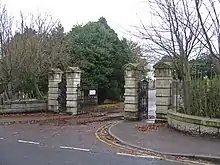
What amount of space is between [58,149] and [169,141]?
11.1 ft

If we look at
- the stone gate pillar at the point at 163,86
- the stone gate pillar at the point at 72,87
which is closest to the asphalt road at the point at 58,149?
the stone gate pillar at the point at 163,86

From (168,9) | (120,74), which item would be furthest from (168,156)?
→ (120,74)

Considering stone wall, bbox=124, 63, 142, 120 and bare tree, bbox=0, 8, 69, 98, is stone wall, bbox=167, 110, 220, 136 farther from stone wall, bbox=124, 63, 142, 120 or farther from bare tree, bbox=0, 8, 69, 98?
bare tree, bbox=0, 8, 69, 98

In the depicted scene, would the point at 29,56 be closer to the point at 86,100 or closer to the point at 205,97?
the point at 86,100

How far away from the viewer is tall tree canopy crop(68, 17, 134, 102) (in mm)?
28969

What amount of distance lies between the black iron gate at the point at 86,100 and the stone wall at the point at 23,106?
2704mm

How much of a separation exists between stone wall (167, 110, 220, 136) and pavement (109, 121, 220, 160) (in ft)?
0.86

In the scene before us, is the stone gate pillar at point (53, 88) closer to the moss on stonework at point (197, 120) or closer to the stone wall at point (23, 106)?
the stone wall at point (23, 106)

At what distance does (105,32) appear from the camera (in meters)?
31.2

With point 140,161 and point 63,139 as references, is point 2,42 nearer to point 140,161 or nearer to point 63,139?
point 63,139

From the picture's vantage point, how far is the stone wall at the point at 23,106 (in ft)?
74.2

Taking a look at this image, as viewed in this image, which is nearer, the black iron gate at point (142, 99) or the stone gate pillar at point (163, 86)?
the stone gate pillar at point (163, 86)

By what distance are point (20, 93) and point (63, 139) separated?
17114 millimetres

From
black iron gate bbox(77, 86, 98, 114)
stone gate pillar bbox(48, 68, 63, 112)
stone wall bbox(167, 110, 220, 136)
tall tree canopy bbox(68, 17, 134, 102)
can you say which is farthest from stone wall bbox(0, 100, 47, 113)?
stone wall bbox(167, 110, 220, 136)
